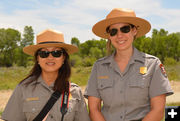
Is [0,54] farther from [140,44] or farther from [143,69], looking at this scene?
[143,69]

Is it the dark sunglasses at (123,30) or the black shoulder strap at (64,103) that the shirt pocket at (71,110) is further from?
the dark sunglasses at (123,30)

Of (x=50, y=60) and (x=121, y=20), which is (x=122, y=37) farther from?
(x=50, y=60)

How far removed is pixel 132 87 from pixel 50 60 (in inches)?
42.0

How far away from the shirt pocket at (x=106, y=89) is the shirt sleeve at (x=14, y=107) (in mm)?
993

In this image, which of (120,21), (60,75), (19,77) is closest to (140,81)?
(120,21)

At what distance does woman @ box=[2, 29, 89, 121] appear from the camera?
2.95 metres

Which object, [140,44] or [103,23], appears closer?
[103,23]

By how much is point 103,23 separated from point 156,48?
147 feet

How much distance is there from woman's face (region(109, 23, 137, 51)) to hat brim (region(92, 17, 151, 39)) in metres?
0.07

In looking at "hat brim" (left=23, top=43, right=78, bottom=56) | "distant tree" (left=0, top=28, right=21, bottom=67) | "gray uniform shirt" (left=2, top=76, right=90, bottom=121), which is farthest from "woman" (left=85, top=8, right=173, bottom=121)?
"distant tree" (left=0, top=28, right=21, bottom=67)

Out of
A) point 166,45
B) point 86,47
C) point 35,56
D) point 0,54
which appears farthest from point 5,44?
point 35,56

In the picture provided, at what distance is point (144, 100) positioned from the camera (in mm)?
2877

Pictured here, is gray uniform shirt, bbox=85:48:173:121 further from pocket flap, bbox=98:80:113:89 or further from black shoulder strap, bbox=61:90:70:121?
black shoulder strap, bbox=61:90:70:121

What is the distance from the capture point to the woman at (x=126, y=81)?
2852 mm
